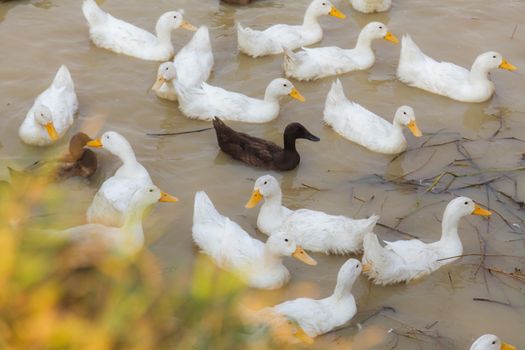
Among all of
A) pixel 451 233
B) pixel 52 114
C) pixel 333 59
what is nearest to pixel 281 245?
pixel 451 233

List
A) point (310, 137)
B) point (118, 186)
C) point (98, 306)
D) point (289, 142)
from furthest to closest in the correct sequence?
point (310, 137) < point (289, 142) < point (118, 186) < point (98, 306)

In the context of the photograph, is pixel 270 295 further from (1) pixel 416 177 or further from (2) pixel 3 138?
(2) pixel 3 138

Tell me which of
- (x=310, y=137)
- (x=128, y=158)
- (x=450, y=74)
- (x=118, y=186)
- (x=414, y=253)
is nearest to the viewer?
(x=414, y=253)

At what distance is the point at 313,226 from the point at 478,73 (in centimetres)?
302

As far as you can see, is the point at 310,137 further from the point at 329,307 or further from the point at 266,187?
the point at 329,307

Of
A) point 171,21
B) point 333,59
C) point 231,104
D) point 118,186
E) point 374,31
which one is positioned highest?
point 374,31

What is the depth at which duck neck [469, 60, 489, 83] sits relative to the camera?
7699 millimetres

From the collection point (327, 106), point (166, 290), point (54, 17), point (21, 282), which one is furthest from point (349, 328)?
point (54, 17)

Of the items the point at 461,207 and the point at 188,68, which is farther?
the point at 188,68

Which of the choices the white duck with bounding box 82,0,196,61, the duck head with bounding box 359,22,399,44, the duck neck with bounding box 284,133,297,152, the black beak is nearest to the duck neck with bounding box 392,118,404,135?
the black beak

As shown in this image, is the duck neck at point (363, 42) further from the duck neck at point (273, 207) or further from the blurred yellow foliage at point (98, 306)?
the blurred yellow foliage at point (98, 306)

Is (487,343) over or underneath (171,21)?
underneath

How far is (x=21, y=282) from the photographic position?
1774mm

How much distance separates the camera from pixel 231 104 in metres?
7.24
